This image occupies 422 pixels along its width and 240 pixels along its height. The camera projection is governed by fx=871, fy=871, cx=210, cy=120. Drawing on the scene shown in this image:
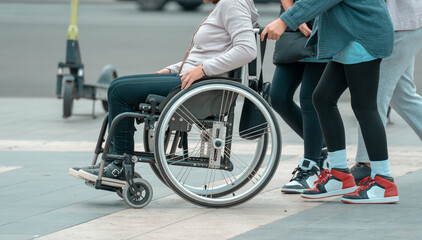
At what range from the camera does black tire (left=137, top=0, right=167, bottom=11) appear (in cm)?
2495

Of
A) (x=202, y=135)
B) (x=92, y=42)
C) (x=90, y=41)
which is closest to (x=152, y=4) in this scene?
(x=90, y=41)

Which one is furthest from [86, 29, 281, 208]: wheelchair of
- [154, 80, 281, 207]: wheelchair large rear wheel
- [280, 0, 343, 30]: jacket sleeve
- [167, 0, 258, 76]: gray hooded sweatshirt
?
[280, 0, 343, 30]: jacket sleeve

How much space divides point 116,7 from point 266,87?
23.0m

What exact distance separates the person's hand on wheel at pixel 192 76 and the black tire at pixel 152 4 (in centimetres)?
2038

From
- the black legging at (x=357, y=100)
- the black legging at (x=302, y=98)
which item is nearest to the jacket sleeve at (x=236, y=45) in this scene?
the black legging at (x=357, y=100)

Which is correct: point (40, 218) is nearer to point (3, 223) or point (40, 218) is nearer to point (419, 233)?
point (3, 223)

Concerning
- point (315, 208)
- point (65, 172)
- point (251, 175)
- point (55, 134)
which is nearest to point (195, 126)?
point (251, 175)

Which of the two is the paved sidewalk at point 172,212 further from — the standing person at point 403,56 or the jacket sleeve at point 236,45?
the jacket sleeve at point 236,45

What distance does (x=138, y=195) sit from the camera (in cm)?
486

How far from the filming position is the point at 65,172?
6105 mm

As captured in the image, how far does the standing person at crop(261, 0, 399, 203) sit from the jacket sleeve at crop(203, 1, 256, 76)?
0.34ft

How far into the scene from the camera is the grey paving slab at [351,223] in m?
4.20

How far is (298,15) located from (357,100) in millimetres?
594

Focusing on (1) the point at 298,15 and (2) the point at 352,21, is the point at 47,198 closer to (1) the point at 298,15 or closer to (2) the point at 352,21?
(1) the point at 298,15
